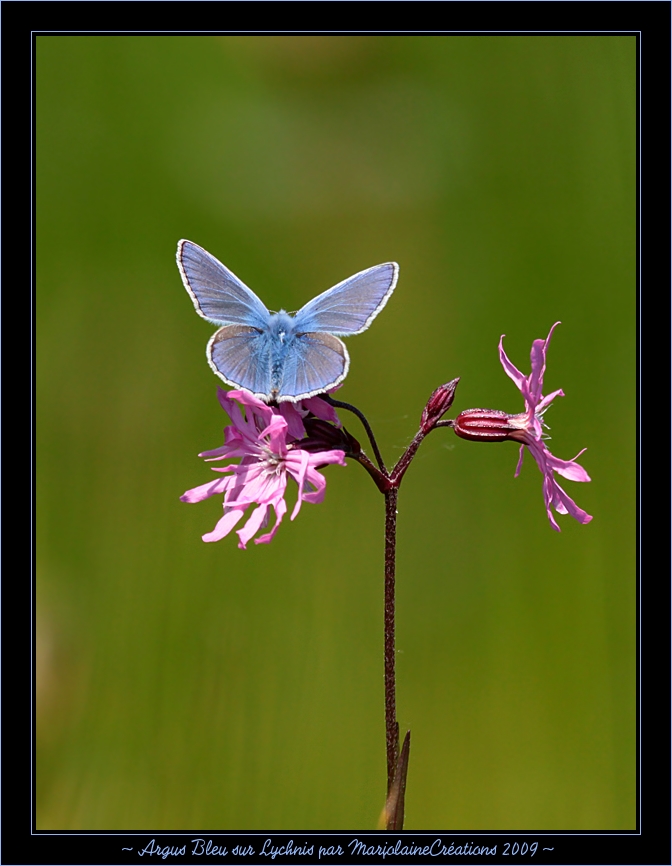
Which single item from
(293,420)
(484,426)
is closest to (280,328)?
(293,420)

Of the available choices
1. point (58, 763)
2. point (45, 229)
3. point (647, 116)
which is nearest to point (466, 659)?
point (58, 763)

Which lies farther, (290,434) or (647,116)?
(647,116)

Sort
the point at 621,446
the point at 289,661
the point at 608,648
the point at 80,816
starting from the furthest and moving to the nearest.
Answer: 1. the point at 621,446
2. the point at 608,648
3. the point at 289,661
4. the point at 80,816

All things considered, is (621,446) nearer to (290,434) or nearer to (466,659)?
(466,659)

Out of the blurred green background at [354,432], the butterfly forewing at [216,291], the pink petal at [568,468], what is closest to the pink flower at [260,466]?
the butterfly forewing at [216,291]

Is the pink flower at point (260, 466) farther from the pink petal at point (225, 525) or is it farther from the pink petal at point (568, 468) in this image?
the pink petal at point (568, 468)

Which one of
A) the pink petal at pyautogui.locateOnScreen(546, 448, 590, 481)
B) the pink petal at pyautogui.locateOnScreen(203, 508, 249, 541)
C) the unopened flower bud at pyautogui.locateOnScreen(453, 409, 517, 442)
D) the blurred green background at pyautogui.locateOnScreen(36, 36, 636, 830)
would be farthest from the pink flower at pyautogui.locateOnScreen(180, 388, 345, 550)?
the blurred green background at pyautogui.locateOnScreen(36, 36, 636, 830)
